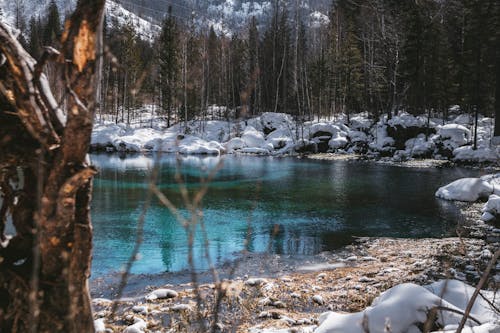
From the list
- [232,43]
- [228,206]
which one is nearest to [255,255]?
[228,206]

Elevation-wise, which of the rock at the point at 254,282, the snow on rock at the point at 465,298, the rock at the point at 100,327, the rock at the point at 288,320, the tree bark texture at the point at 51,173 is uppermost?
the tree bark texture at the point at 51,173

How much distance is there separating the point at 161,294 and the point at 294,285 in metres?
2.26

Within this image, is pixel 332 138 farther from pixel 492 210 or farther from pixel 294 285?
pixel 294 285

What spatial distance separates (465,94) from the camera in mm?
34719

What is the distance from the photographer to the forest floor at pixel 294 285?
17.8 feet

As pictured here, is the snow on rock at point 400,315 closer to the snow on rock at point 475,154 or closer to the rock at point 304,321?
the rock at point 304,321

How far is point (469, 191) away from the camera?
580 inches

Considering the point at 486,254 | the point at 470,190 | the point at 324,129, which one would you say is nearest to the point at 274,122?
the point at 324,129

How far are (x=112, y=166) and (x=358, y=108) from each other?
30.8 m

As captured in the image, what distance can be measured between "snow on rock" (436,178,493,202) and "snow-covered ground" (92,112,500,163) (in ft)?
31.6

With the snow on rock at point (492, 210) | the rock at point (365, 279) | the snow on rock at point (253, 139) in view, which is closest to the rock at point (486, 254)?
the rock at point (365, 279)

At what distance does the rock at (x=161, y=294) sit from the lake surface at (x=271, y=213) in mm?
728

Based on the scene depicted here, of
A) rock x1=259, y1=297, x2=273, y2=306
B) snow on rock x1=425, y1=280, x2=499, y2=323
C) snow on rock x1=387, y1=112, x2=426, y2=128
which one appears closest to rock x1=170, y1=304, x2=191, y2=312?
rock x1=259, y1=297, x2=273, y2=306

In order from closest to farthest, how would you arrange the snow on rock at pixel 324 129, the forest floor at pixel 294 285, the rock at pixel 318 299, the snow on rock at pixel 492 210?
the forest floor at pixel 294 285, the rock at pixel 318 299, the snow on rock at pixel 492 210, the snow on rock at pixel 324 129
